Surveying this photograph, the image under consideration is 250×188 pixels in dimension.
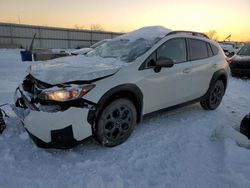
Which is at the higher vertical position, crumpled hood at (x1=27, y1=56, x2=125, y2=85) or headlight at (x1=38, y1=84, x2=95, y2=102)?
crumpled hood at (x1=27, y1=56, x2=125, y2=85)

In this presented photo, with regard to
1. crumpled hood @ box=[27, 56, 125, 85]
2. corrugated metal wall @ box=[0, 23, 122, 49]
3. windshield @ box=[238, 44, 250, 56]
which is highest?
crumpled hood @ box=[27, 56, 125, 85]

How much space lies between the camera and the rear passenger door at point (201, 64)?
5.57 meters

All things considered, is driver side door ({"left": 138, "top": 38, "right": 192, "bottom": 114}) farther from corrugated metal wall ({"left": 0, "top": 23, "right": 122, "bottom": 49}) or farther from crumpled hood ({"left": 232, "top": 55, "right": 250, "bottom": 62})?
corrugated metal wall ({"left": 0, "top": 23, "right": 122, "bottom": 49})

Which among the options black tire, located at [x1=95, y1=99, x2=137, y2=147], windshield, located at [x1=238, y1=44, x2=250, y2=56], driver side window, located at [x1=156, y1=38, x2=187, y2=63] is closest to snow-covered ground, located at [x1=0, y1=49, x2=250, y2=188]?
black tire, located at [x1=95, y1=99, x2=137, y2=147]

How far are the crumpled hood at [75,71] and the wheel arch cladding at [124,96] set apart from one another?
0.85 feet

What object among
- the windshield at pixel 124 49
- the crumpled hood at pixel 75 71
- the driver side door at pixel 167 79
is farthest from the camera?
the windshield at pixel 124 49

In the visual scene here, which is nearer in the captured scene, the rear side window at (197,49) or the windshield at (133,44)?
the windshield at (133,44)

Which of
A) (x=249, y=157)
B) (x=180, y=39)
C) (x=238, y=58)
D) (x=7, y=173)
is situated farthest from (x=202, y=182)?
(x=238, y=58)

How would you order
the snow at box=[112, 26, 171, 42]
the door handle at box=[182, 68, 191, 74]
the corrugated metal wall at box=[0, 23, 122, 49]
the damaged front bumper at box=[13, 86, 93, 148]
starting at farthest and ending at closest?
the corrugated metal wall at box=[0, 23, 122, 49] < the door handle at box=[182, 68, 191, 74] < the snow at box=[112, 26, 171, 42] < the damaged front bumper at box=[13, 86, 93, 148]

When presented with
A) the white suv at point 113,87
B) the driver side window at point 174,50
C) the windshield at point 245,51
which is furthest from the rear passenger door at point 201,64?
Result: the windshield at point 245,51

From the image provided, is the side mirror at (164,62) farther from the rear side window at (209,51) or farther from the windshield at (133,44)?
the rear side window at (209,51)

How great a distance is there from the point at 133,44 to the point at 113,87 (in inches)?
54.7

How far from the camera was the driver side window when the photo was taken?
481cm

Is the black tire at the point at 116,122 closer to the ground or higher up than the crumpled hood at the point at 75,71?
closer to the ground
